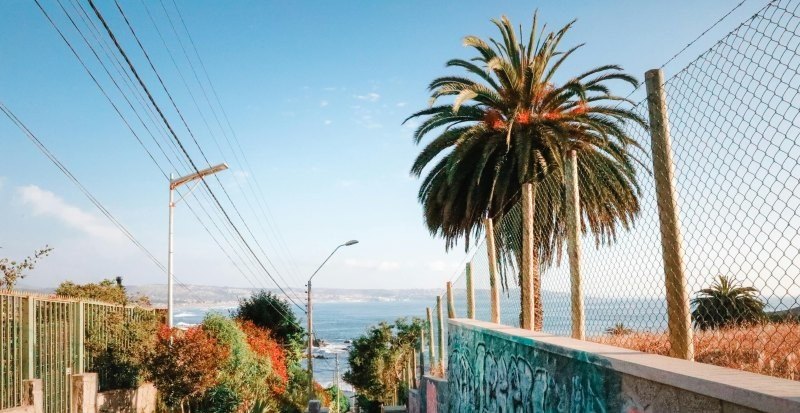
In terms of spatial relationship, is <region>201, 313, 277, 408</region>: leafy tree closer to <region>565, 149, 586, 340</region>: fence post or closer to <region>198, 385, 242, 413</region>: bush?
<region>198, 385, 242, 413</region>: bush

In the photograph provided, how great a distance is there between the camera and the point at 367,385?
42.6m

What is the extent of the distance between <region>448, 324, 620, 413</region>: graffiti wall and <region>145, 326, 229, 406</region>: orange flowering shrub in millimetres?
8434

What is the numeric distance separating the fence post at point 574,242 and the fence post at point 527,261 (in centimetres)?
149

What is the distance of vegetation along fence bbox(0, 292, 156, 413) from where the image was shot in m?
9.84

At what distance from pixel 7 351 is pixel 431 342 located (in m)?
9.41

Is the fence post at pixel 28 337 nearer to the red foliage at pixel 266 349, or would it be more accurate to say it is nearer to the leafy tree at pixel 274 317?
the red foliage at pixel 266 349

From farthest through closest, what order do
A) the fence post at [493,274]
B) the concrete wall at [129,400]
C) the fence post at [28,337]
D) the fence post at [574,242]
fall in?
the concrete wall at [129,400], the fence post at [28,337], the fence post at [493,274], the fence post at [574,242]

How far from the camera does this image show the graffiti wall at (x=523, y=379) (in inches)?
141

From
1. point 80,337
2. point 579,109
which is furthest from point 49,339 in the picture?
point 579,109

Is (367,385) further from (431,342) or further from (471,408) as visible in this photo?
(471,408)

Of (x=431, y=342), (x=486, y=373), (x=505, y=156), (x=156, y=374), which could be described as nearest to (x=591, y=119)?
(x=505, y=156)

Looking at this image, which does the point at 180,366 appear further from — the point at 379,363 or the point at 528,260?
the point at 379,363

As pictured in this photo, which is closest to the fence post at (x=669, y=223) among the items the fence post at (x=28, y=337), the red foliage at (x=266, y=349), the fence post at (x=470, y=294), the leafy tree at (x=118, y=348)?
the fence post at (x=470, y=294)

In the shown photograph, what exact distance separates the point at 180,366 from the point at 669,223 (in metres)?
13.9
